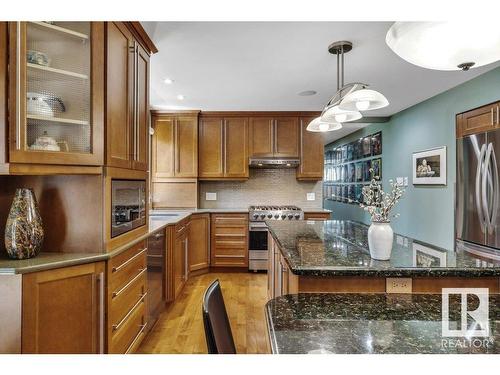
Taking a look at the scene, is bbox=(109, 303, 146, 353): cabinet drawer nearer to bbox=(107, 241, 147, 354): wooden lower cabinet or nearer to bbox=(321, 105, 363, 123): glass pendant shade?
bbox=(107, 241, 147, 354): wooden lower cabinet

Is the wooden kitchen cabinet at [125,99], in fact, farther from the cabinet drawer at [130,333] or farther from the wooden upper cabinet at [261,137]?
the wooden upper cabinet at [261,137]

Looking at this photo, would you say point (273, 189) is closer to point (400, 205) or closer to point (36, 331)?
point (400, 205)

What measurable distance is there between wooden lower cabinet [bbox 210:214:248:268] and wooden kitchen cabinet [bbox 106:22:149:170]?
2.09m

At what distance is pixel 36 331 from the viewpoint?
148 cm

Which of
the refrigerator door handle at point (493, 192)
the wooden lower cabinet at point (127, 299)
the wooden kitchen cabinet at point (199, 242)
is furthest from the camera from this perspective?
the wooden kitchen cabinet at point (199, 242)

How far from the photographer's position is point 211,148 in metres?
4.66

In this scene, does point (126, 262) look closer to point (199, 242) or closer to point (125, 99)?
point (125, 99)

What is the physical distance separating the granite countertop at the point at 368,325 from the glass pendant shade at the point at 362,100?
47.1 inches

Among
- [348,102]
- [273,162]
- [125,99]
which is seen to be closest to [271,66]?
[348,102]

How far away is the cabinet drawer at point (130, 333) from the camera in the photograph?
1836 mm

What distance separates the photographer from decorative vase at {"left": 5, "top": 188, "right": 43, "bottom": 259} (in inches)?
61.2

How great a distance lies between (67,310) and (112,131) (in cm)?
102

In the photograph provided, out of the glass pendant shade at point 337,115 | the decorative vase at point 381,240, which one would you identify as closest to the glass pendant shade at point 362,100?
the glass pendant shade at point 337,115

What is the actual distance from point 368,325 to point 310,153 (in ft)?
12.9
